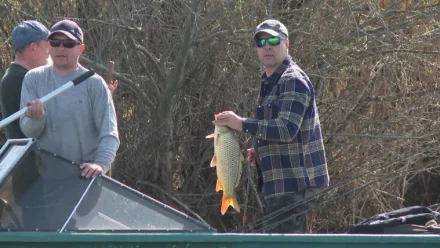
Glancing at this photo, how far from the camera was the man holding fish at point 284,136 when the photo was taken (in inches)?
183

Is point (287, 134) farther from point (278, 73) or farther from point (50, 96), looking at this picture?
point (50, 96)

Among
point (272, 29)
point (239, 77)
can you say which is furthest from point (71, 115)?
point (239, 77)

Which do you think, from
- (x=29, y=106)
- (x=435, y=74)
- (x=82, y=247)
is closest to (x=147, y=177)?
(x=435, y=74)

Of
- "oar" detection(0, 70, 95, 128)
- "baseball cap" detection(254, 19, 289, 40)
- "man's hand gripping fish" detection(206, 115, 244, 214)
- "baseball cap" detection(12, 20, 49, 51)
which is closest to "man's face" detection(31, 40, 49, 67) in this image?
"baseball cap" detection(12, 20, 49, 51)

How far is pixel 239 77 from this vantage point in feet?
24.1

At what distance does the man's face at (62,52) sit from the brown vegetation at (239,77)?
7.19 ft

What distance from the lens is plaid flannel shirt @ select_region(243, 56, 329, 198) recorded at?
4.65m

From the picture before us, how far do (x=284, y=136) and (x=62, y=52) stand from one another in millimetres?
1261

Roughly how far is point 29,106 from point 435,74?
14.7 ft

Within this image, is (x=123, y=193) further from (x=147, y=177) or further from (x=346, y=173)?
(x=346, y=173)

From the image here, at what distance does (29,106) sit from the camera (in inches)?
174

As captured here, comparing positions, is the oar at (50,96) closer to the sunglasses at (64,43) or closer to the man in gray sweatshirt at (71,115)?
the man in gray sweatshirt at (71,115)

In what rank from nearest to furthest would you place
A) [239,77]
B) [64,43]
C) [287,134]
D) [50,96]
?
[50,96]
[287,134]
[64,43]
[239,77]

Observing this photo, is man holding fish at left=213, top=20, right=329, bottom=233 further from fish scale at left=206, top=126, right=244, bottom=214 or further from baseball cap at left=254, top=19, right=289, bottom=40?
fish scale at left=206, top=126, right=244, bottom=214
